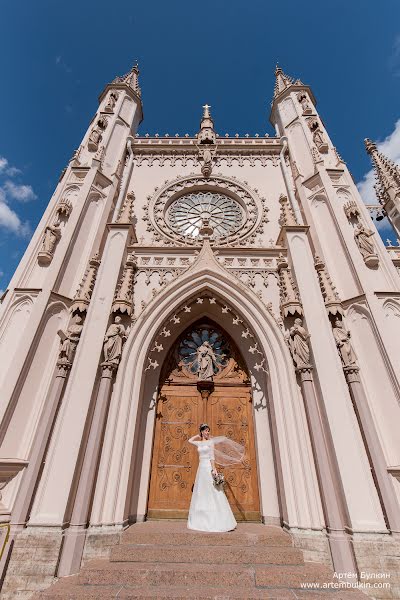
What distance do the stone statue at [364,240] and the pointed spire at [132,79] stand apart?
45.9 ft

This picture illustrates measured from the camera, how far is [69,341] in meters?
6.65

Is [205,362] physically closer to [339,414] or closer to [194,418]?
[194,418]

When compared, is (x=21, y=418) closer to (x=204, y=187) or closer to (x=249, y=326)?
(x=249, y=326)

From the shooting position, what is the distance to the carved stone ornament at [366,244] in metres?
7.77

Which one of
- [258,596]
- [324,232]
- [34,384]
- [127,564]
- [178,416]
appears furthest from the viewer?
[324,232]

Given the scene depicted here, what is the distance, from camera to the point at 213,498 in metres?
5.59

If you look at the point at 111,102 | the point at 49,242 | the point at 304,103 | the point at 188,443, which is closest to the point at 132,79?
the point at 111,102

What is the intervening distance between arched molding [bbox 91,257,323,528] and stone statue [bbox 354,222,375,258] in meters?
3.17

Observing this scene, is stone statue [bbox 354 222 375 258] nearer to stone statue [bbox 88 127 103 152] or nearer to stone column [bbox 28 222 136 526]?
stone column [bbox 28 222 136 526]

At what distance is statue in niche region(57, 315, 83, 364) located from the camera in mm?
6484

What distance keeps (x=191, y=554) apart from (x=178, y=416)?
320cm

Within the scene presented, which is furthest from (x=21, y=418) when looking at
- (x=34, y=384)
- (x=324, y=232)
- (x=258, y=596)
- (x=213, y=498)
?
(x=324, y=232)

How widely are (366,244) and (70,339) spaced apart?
310 inches

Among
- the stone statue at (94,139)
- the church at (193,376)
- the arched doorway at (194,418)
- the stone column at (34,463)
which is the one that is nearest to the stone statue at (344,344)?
the church at (193,376)
